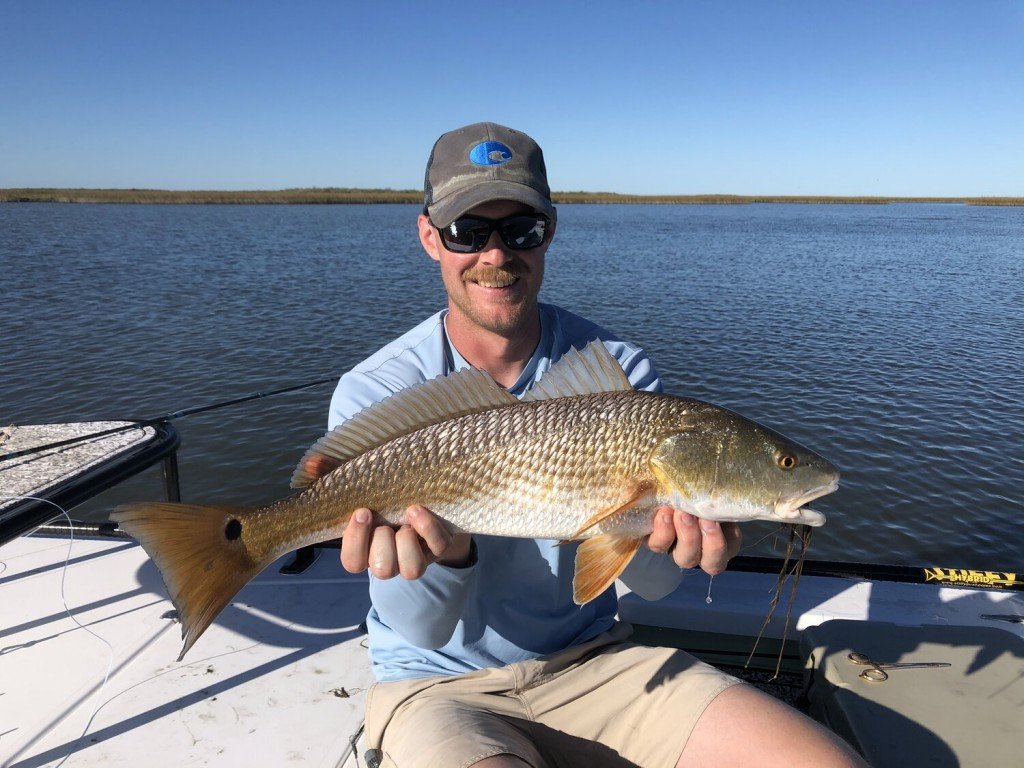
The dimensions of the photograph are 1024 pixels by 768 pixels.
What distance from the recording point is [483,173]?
321cm

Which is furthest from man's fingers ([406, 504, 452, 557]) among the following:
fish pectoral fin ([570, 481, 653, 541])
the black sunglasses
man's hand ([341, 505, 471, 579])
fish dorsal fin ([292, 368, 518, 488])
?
the black sunglasses

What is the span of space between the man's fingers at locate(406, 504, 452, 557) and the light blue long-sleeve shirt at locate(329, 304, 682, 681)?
0.14 m

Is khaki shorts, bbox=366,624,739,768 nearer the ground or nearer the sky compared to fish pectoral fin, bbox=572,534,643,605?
nearer the ground

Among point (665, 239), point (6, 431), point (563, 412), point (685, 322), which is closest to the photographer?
point (563, 412)

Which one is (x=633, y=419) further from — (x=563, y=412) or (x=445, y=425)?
(x=445, y=425)

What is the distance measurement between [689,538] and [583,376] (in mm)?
850

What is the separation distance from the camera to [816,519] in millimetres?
2545

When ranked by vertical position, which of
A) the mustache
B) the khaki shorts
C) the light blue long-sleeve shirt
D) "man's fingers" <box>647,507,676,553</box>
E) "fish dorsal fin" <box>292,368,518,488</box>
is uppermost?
the mustache

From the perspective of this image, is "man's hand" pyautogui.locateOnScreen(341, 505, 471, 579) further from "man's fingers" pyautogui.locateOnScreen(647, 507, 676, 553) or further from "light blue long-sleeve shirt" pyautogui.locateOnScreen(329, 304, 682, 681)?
"man's fingers" pyautogui.locateOnScreen(647, 507, 676, 553)

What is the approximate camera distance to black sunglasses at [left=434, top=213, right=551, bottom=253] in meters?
3.25

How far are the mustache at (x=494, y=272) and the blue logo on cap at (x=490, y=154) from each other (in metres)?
0.52

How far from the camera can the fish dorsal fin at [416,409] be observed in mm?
2865

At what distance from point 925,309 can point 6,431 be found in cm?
2500

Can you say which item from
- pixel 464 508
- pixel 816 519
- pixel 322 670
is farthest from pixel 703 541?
pixel 322 670
